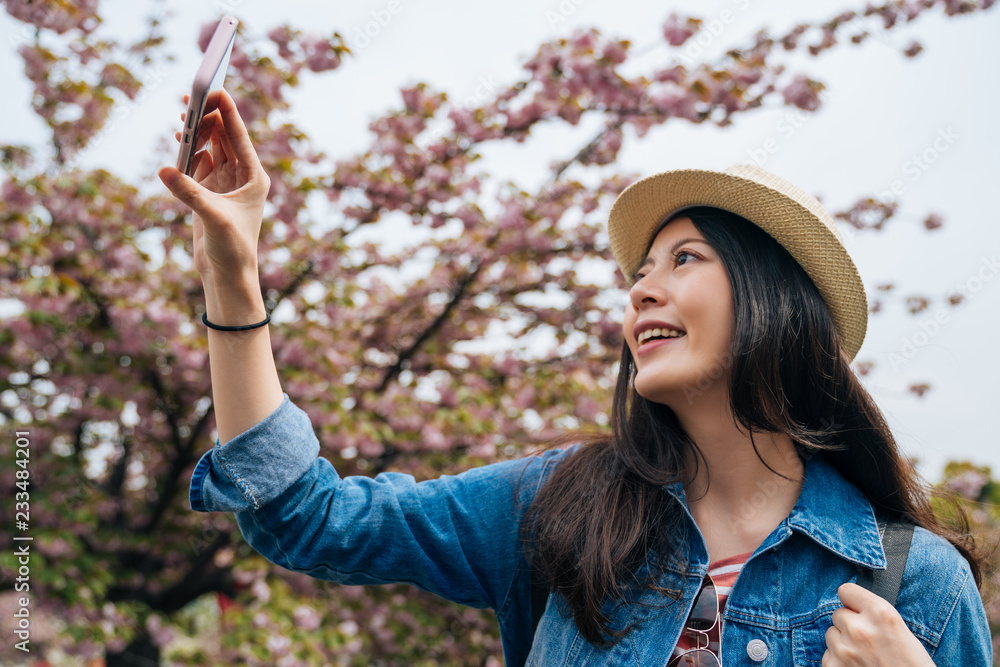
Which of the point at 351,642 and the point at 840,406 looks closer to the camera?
the point at 840,406

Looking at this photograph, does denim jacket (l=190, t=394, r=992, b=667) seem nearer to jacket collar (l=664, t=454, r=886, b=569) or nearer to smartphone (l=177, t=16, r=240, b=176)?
jacket collar (l=664, t=454, r=886, b=569)

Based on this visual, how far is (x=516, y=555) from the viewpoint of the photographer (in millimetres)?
1281

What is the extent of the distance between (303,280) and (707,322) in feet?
8.89

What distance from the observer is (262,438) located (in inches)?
40.9

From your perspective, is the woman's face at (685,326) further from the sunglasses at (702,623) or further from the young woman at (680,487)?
→ the sunglasses at (702,623)

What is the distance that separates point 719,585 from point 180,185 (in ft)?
3.81

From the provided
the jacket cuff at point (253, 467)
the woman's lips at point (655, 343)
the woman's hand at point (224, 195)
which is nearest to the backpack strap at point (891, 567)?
the woman's lips at point (655, 343)

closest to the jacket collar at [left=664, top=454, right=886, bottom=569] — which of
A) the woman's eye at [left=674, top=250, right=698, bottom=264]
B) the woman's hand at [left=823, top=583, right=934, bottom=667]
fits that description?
the woman's hand at [left=823, top=583, right=934, bottom=667]

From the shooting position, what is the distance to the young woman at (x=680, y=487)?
1052 mm

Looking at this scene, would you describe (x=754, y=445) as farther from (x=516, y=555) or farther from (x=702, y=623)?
(x=516, y=555)

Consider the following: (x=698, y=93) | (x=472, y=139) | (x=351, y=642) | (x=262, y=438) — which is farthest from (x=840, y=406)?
(x=351, y=642)

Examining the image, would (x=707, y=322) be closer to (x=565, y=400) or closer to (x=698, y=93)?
(x=698, y=93)

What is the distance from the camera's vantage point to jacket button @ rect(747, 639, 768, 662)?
1117 mm

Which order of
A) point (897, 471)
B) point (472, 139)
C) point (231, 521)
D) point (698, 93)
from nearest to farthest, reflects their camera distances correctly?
point (897, 471) → point (698, 93) → point (472, 139) → point (231, 521)
